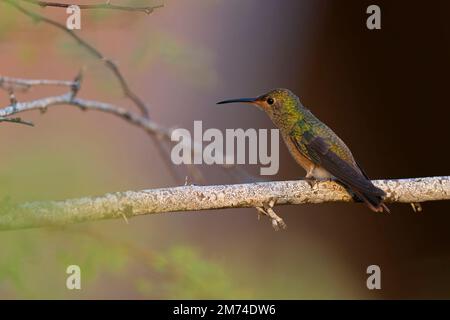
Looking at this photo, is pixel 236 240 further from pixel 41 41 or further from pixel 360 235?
pixel 41 41

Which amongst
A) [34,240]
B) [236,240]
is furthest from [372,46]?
[34,240]

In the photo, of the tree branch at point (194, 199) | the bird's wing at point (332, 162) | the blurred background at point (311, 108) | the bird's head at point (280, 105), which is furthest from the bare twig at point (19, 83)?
the bird's wing at point (332, 162)

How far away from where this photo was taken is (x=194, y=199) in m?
3.54

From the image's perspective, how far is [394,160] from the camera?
23.6ft

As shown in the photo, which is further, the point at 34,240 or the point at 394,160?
the point at 394,160

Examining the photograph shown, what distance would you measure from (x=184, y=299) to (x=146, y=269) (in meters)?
0.46

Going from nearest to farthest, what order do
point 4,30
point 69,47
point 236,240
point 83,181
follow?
point 4,30, point 69,47, point 83,181, point 236,240

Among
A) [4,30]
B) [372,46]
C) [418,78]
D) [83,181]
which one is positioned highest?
[372,46]

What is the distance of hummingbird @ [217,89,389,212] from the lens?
12.5ft
